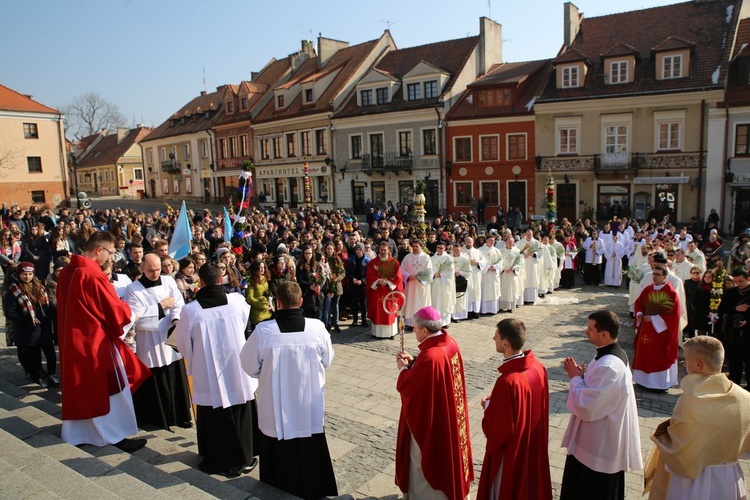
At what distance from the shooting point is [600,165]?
27.7 meters

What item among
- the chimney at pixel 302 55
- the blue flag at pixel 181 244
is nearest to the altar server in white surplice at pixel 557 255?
the blue flag at pixel 181 244

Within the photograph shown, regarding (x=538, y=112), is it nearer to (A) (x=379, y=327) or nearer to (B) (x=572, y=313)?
(B) (x=572, y=313)

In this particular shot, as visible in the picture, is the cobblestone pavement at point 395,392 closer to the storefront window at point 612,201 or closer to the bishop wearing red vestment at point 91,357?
the bishop wearing red vestment at point 91,357

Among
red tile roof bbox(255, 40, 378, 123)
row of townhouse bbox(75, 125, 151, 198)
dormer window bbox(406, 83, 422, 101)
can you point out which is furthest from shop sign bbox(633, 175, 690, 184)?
row of townhouse bbox(75, 125, 151, 198)

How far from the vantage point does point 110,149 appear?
64.1m

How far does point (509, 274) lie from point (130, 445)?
9791 millimetres

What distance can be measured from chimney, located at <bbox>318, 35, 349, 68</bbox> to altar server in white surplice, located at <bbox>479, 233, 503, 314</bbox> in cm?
3132

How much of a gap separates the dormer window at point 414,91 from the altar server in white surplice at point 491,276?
70.8 feet

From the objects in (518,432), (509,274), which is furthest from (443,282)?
(518,432)

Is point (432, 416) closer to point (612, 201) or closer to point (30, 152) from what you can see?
point (612, 201)

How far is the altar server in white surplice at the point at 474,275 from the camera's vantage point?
41.4 feet

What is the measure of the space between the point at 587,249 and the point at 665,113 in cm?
1334

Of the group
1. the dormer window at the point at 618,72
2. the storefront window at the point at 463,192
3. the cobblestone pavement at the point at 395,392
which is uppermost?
the dormer window at the point at 618,72

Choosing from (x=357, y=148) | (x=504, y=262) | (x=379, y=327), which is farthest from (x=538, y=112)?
(x=379, y=327)
